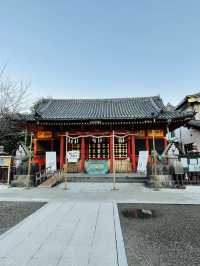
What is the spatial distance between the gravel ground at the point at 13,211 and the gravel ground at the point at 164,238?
2722mm

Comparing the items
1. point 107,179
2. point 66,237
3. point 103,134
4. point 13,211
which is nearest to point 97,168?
point 107,179

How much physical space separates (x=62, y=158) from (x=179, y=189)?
26.8 feet

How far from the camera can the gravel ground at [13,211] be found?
14.6ft

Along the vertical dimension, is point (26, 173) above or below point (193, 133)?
below

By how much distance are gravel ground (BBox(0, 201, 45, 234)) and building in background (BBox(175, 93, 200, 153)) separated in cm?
1456

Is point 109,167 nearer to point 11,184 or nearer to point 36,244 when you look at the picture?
point 11,184

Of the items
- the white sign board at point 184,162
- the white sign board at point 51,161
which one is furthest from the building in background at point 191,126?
the white sign board at point 51,161

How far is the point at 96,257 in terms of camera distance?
111 inches

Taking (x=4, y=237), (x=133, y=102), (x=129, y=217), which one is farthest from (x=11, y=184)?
(x=133, y=102)

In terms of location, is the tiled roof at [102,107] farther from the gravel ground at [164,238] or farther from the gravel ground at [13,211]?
the gravel ground at [164,238]

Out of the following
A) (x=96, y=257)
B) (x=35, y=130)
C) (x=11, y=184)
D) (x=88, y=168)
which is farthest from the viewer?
(x=35, y=130)

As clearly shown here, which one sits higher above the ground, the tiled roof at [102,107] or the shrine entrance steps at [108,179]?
the tiled roof at [102,107]

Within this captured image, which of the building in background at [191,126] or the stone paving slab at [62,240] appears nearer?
the stone paving slab at [62,240]

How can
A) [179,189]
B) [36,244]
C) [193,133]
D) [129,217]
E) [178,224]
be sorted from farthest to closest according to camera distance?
[193,133]
[179,189]
[129,217]
[178,224]
[36,244]
